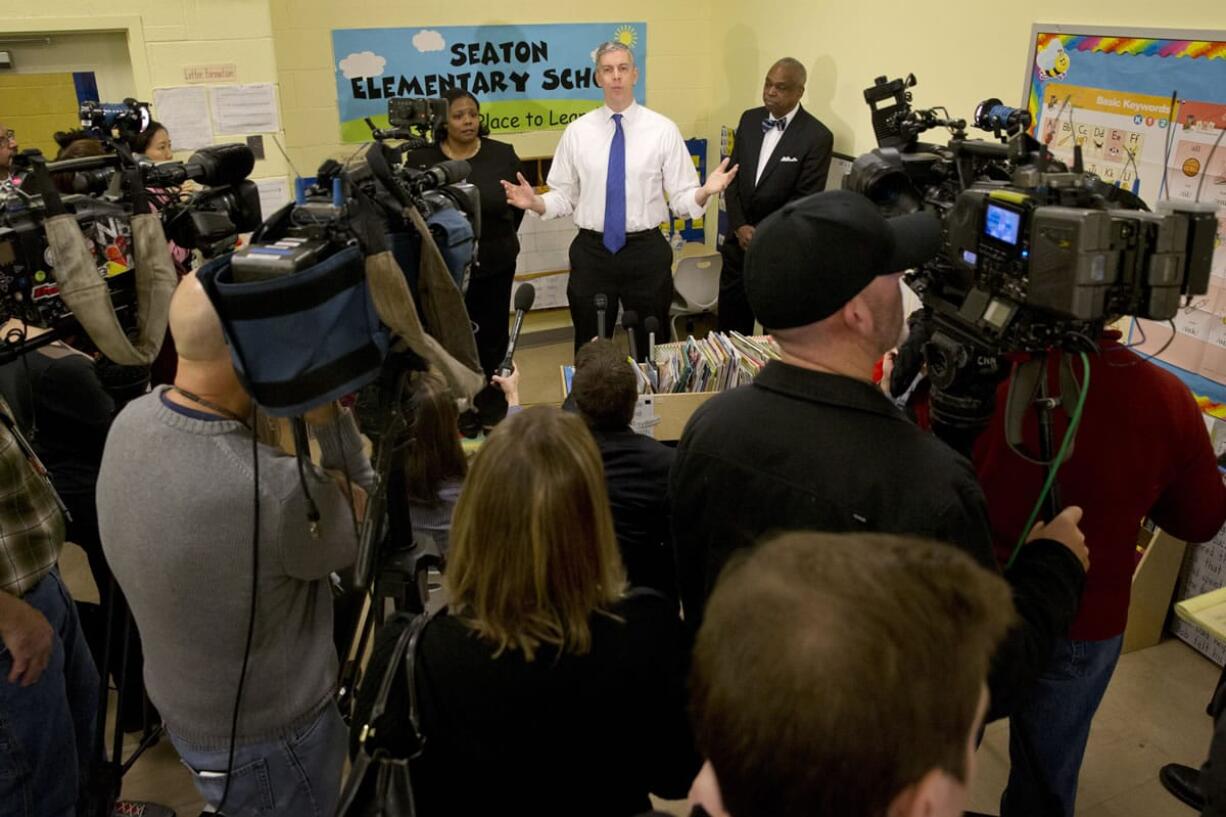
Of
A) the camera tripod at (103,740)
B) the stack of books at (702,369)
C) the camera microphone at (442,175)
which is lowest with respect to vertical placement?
the camera tripod at (103,740)

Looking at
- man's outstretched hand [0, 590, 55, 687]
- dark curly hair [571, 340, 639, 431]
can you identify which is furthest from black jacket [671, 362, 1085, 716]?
man's outstretched hand [0, 590, 55, 687]

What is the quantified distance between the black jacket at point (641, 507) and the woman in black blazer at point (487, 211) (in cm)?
240

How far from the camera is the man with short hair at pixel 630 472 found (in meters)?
2.16

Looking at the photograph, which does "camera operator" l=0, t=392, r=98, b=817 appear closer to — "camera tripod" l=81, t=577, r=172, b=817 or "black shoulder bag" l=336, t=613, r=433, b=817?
"camera tripod" l=81, t=577, r=172, b=817

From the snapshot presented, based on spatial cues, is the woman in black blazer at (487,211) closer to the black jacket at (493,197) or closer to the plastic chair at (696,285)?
the black jacket at (493,197)

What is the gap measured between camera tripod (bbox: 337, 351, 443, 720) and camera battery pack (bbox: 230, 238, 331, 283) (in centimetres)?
28

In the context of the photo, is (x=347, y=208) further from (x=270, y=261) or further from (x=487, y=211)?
(x=487, y=211)

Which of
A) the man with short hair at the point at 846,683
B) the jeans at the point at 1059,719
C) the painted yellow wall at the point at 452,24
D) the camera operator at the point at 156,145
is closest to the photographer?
the man with short hair at the point at 846,683

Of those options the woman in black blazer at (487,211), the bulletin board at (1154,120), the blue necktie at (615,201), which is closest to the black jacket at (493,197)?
the woman in black blazer at (487,211)

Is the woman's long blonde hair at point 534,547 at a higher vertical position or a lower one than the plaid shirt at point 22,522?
higher

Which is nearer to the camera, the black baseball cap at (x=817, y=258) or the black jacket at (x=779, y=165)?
the black baseball cap at (x=817, y=258)

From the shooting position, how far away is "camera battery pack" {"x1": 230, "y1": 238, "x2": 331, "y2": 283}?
1319 millimetres

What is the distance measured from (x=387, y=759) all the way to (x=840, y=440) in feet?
2.46

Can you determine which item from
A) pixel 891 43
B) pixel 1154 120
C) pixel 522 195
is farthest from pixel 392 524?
pixel 891 43
